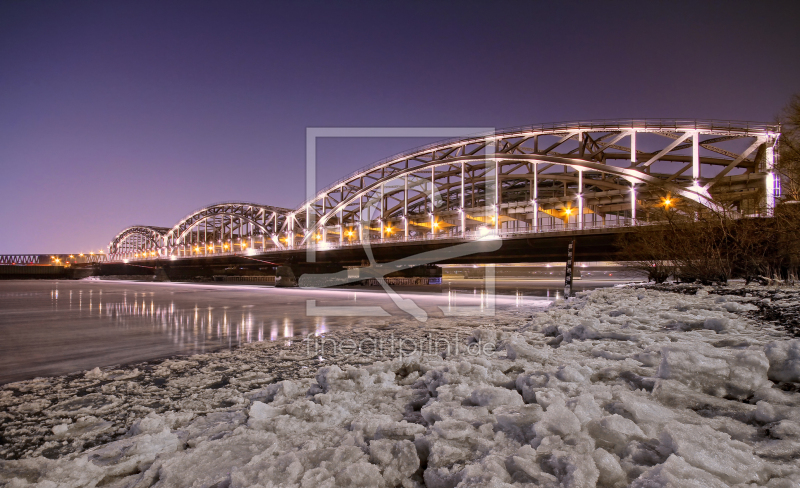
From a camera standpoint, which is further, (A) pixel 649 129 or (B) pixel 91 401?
(A) pixel 649 129

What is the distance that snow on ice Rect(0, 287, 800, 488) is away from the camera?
2.29m

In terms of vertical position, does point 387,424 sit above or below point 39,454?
above

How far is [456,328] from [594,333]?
14.5ft

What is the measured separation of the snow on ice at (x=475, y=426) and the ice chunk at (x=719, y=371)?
0.01m

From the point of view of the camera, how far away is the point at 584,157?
43.9 meters

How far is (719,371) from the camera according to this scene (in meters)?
3.31


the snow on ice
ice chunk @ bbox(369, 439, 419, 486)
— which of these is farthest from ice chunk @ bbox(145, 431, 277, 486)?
ice chunk @ bbox(369, 439, 419, 486)

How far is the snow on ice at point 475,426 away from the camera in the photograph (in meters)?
2.29

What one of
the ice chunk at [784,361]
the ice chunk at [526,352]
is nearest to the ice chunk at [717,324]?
the ice chunk at [784,361]

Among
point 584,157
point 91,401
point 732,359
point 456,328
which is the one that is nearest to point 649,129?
point 584,157

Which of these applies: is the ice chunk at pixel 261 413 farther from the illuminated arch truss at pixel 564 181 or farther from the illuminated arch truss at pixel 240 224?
the illuminated arch truss at pixel 240 224

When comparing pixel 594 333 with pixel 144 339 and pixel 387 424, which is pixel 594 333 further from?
pixel 144 339

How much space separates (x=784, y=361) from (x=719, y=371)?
1.99 ft

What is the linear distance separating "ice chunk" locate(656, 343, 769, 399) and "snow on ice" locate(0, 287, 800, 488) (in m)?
0.01
